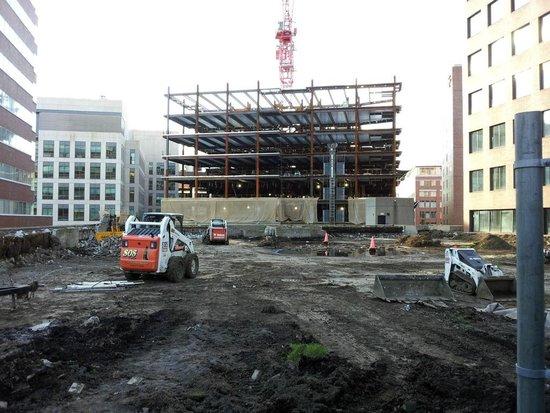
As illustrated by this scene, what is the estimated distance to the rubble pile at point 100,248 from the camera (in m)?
24.1

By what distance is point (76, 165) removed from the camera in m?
91.4

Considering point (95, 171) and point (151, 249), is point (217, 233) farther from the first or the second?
point (95, 171)

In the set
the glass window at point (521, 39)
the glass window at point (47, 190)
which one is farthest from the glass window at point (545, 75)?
the glass window at point (47, 190)

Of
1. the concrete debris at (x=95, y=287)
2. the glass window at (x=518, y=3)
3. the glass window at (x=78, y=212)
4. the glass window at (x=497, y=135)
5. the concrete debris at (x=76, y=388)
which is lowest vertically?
the concrete debris at (x=95, y=287)

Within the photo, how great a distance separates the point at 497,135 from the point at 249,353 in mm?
45012

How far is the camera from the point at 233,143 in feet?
228

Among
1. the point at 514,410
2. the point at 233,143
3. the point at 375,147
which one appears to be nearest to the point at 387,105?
the point at 375,147

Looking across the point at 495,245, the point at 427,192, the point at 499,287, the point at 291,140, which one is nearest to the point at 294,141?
the point at 291,140

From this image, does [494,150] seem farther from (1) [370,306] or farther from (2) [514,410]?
(2) [514,410]

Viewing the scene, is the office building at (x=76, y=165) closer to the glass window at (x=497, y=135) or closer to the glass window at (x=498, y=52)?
the glass window at (x=497, y=135)

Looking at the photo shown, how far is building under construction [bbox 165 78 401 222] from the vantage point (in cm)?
6066

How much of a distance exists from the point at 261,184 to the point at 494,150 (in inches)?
1394

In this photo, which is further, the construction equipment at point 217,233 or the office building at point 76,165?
the office building at point 76,165

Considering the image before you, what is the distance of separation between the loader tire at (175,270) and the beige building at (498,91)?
32.7 m
